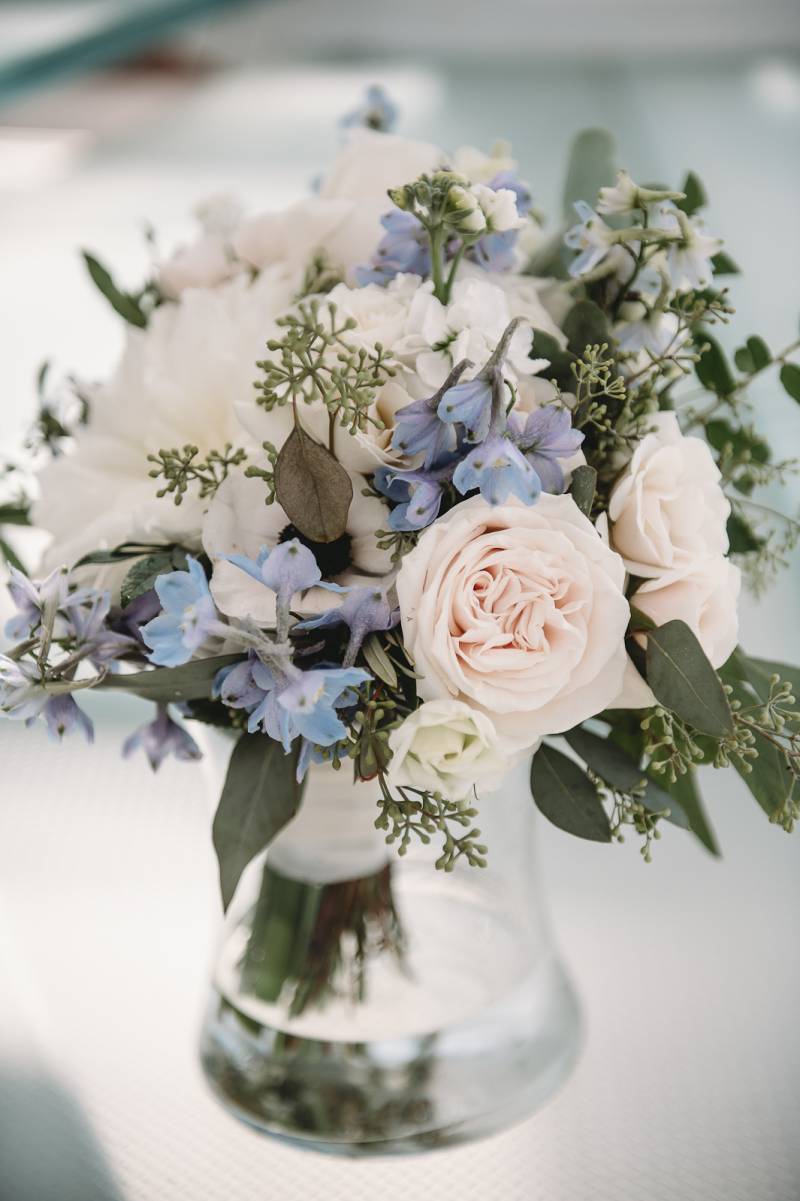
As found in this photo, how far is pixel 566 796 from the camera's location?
0.52m

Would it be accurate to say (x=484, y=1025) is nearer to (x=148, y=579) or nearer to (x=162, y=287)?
(x=148, y=579)

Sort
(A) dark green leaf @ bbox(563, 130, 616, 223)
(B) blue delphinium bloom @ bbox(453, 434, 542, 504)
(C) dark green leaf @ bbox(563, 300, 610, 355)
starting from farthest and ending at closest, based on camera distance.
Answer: (A) dark green leaf @ bbox(563, 130, 616, 223)
(C) dark green leaf @ bbox(563, 300, 610, 355)
(B) blue delphinium bloom @ bbox(453, 434, 542, 504)

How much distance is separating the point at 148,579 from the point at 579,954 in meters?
0.41

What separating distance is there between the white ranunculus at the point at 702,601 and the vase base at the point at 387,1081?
278 mm

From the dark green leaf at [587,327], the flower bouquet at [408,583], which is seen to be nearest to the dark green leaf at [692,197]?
the flower bouquet at [408,583]

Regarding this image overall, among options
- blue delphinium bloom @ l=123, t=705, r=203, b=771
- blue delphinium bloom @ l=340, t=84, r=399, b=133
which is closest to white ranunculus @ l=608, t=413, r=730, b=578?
blue delphinium bloom @ l=123, t=705, r=203, b=771

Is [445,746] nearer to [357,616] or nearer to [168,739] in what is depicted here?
[357,616]

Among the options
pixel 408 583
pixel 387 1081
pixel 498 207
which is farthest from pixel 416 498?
pixel 387 1081

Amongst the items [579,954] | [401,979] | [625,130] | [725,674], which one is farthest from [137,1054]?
[625,130]

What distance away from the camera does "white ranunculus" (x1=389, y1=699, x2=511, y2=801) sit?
0.42 m

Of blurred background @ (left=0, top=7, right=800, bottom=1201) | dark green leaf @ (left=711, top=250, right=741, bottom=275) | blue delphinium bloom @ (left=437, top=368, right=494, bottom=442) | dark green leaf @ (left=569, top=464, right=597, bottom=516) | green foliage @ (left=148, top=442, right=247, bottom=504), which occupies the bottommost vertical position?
blurred background @ (left=0, top=7, right=800, bottom=1201)

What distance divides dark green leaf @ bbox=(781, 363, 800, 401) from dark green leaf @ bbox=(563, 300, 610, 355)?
12 centimetres

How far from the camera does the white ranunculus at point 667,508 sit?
0.47m

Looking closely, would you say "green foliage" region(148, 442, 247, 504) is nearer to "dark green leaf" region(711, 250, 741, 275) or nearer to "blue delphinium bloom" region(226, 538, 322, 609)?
"blue delphinium bloom" region(226, 538, 322, 609)
